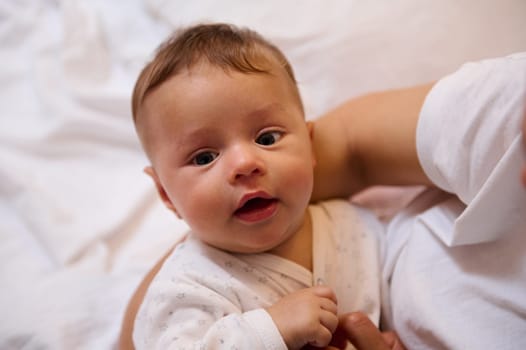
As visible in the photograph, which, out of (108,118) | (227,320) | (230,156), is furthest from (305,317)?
(108,118)

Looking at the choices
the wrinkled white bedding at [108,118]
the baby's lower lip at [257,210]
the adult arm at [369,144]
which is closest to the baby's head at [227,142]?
the baby's lower lip at [257,210]

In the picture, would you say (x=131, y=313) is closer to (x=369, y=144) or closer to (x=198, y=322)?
(x=198, y=322)

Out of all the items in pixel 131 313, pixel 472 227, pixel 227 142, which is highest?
pixel 227 142

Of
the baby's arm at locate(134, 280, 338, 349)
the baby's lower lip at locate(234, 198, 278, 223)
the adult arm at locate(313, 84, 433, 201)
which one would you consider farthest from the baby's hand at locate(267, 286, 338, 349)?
the adult arm at locate(313, 84, 433, 201)

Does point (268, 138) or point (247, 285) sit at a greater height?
point (268, 138)

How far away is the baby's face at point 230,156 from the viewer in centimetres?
64

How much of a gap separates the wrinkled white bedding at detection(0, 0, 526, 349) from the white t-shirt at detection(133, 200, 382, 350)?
189 mm

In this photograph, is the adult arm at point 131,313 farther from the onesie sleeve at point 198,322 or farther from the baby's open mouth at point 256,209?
the baby's open mouth at point 256,209

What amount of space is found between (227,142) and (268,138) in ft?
0.20

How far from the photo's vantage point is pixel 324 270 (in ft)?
2.39

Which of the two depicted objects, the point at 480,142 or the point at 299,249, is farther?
the point at 299,249

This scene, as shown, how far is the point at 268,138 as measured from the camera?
687 mm

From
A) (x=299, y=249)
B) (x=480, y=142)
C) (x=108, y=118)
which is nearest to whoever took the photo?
(x=480, y=142)

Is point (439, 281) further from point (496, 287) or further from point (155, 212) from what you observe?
point (155, 212)
